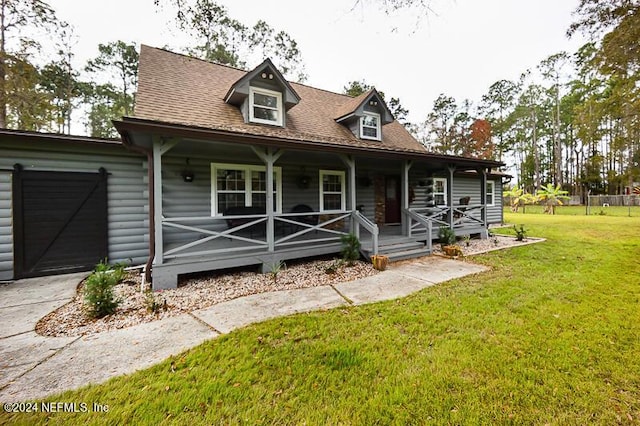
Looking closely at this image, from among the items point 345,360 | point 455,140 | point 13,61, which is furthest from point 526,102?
point 13,61

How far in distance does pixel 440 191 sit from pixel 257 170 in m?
9.04

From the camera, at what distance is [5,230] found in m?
5.54

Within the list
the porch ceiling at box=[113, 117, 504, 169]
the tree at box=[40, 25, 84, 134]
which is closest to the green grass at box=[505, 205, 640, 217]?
the porch ceiling at box=[113, 117, 504, 169]

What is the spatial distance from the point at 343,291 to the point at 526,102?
40326mm

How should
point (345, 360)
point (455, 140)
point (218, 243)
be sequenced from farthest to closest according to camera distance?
point (455, 140) → point (218, 243) → point (345, 360)

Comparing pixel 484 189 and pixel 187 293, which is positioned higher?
pixel 484 189

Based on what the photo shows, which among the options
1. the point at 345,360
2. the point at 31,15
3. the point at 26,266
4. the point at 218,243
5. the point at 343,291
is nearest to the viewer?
the point at 345,360

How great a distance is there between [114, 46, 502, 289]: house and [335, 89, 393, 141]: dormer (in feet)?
0.16

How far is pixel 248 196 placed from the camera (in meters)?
7.73

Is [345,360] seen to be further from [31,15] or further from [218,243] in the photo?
[31,15]

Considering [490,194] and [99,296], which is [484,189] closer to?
[490,194]

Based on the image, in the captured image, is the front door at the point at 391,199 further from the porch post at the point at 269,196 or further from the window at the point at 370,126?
the porch post at the point at 269,196

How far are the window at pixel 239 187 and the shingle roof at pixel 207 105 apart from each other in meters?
1.17

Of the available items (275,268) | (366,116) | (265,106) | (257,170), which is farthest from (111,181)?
(366,116)
